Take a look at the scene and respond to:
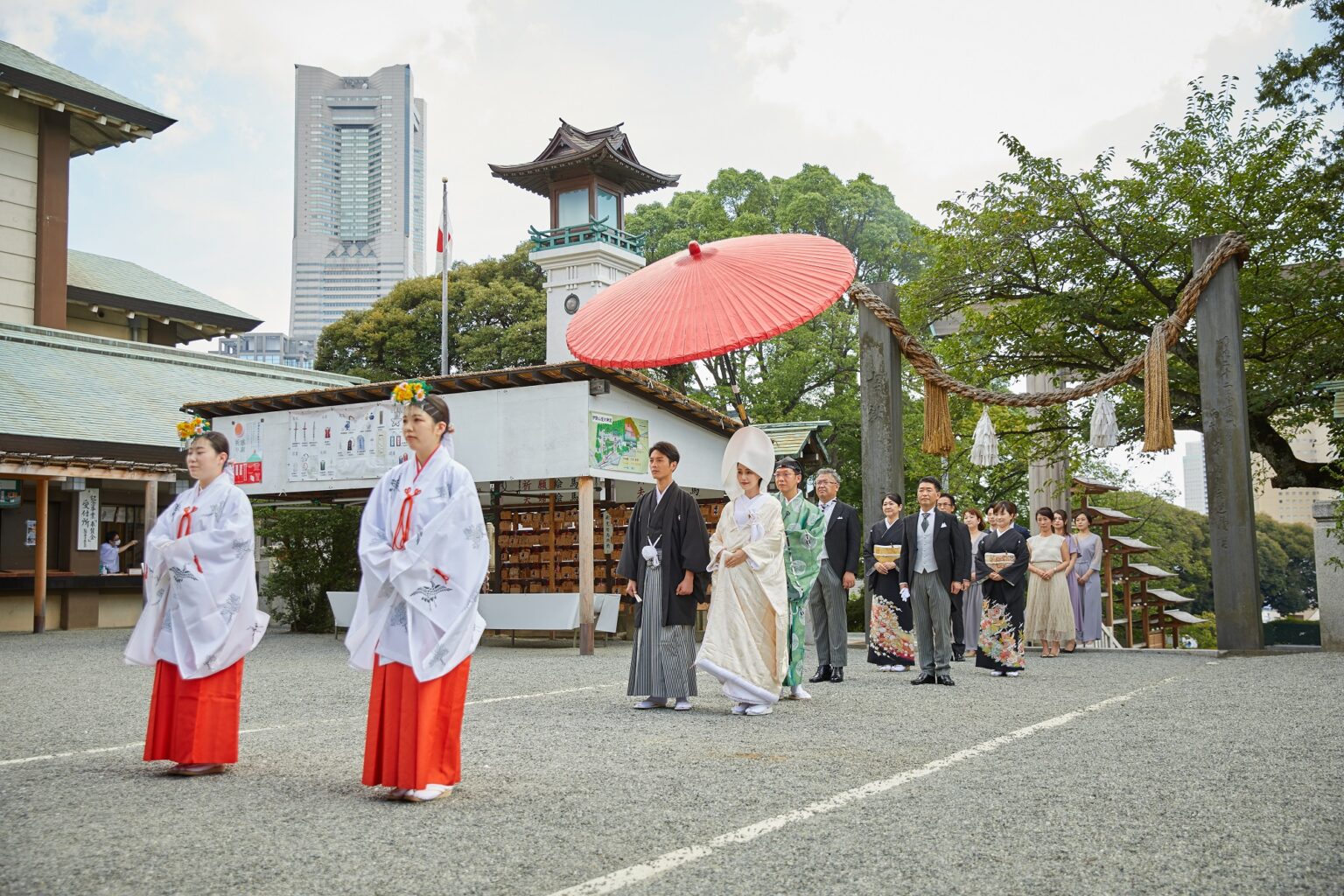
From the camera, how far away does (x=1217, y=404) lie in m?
11.7

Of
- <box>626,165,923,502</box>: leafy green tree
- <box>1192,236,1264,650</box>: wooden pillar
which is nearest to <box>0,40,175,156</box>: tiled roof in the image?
<box>626,165,923,502</box>: leafy green tree

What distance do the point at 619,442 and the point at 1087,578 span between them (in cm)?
633

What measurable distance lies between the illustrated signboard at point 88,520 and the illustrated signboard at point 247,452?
502 cm

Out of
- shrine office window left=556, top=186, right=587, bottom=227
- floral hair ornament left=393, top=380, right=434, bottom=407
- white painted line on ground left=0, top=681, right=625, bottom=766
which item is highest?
shrine office window left=556, top=186, right=587, bottom=227

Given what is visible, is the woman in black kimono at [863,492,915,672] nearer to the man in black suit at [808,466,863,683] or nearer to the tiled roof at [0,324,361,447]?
the man in black suit at [808,466,863,683]

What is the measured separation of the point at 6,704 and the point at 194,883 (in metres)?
6.31

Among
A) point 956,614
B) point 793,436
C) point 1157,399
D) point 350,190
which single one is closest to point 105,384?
point 793,436

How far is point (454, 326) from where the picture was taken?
3244cm

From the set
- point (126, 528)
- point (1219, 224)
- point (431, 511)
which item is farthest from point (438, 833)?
point (126, 528)

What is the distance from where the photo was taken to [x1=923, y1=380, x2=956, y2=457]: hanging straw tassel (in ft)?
43.3

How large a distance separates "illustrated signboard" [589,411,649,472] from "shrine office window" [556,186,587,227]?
38.4 feet

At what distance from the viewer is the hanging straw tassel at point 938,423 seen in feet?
43.3

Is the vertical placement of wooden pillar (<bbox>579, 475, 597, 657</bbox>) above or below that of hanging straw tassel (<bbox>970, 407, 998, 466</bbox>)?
below

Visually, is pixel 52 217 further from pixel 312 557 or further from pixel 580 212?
pixel 580 212
